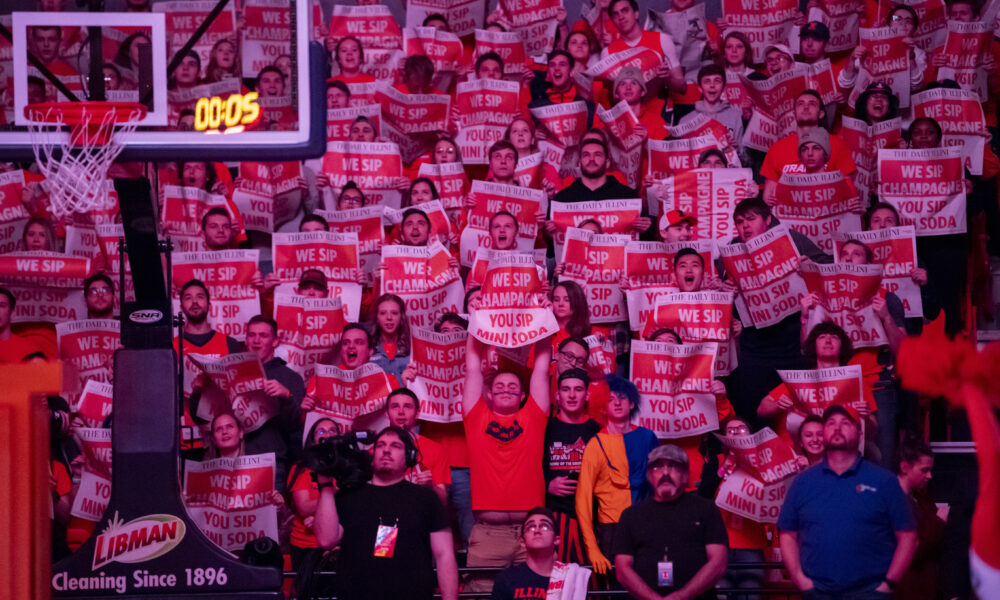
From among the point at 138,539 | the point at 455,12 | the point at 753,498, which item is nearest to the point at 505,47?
the point at 455,12

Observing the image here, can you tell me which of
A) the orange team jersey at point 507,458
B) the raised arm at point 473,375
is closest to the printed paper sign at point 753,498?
the orange team jersey at point 507,458

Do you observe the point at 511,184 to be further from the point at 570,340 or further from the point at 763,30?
the point at 763,30

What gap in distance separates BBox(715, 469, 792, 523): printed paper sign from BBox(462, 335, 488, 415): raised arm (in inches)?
60.8

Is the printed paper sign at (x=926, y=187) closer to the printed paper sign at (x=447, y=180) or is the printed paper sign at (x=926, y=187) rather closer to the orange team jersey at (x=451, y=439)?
the printed paper sign at (x=447, y=180)

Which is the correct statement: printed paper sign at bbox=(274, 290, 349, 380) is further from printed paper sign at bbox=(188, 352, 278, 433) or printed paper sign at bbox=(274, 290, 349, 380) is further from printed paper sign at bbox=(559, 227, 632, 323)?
printed paper sign at bbox=(559, 227, 632, 323)

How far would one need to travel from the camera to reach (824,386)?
7.86 metres

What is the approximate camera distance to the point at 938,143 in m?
9.80

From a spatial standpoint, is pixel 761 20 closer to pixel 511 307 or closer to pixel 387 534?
pixel 511 307

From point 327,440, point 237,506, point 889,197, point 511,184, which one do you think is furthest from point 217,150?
point 889,197

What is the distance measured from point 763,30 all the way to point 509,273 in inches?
173

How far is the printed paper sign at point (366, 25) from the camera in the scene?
1149 cm

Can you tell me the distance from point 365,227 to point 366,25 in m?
2.70

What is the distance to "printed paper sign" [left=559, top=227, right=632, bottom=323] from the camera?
9.02 metres

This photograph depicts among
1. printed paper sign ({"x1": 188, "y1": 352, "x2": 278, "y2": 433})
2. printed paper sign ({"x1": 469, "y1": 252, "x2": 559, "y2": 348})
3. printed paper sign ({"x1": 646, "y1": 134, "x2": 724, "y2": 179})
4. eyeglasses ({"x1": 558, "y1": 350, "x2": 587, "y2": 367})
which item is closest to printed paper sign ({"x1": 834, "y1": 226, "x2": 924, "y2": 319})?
printed paper sign ({"x1": 646, "y1": 134, "x2": 724, "y2": 179})
